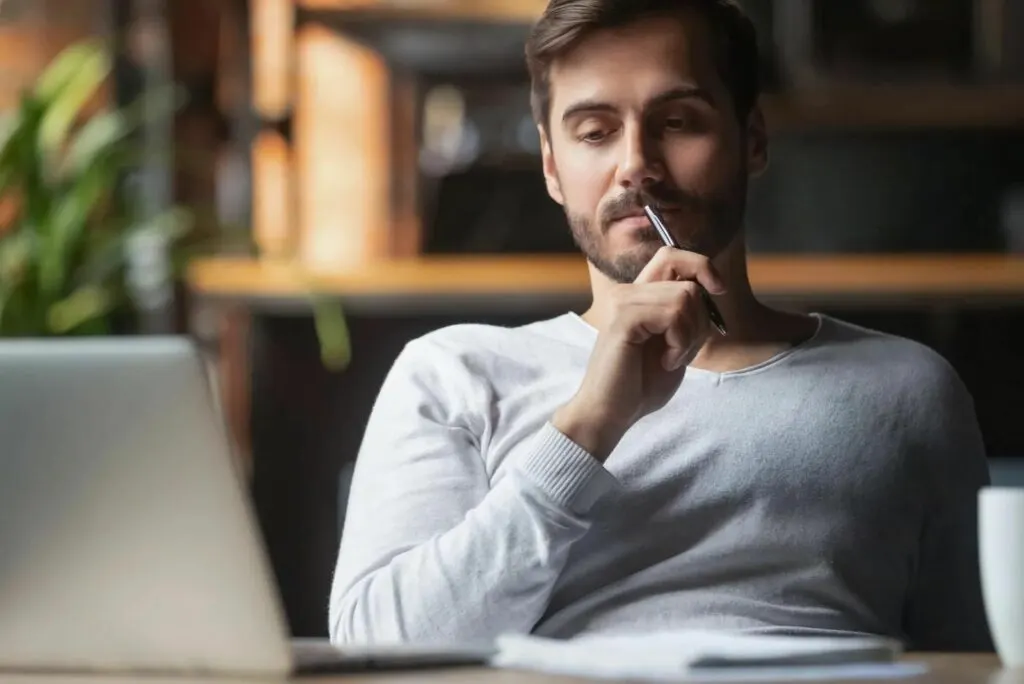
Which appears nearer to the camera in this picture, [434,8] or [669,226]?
[669,226]

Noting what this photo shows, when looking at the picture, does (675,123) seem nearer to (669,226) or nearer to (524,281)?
(669,226)

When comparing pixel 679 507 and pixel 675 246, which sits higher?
pixel 675 246

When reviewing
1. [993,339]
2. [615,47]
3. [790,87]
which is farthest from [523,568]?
[790,87]

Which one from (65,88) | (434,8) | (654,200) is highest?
(434,8)

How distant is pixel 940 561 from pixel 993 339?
70 centimetres

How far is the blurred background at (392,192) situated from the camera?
1.85 metres

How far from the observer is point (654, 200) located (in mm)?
1362

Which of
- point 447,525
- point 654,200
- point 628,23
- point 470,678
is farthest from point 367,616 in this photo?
point 628,23

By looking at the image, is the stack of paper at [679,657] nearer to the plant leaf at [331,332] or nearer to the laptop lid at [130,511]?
the laptop lid at [130,511]

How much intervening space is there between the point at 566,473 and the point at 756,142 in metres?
0.47

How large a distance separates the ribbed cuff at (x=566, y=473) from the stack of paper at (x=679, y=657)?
7.0 inches

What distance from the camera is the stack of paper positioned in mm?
875

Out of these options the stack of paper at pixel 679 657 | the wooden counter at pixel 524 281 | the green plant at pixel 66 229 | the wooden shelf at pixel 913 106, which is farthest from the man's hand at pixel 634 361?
the wooden shelf at pixel 913 106

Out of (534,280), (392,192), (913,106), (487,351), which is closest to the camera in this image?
(487,351)
